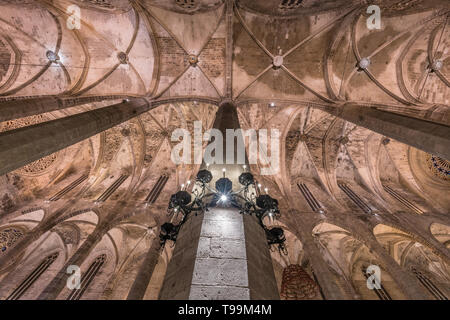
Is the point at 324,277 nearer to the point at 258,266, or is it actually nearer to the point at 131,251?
the point at 258,266

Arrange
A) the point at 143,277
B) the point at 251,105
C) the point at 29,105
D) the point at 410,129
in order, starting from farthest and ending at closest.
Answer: the point at 251,105
the point at 143,277
the point at 29,105
the point at 410,129

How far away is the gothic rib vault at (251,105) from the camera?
8.30 metres

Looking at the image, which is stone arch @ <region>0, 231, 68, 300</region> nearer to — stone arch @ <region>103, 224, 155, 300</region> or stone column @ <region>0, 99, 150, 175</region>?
stone arch @ <region>103, 224, 155, 300</region>

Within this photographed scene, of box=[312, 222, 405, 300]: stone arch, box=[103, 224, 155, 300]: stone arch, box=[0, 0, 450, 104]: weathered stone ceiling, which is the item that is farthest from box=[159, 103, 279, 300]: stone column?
box=[103, 224, 155, 300]: stone arch

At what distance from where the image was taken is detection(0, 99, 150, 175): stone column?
3656 mm

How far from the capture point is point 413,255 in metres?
10.4

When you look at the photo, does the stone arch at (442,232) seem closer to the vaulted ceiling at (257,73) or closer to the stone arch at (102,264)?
the vaulted ceiling at (257,73)

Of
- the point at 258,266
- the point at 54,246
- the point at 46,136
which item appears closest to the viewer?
the point at 258,266

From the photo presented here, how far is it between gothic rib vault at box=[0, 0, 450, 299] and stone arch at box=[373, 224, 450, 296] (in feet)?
0.20

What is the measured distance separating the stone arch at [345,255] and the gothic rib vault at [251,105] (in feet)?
0.19

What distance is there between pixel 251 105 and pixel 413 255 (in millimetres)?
11171

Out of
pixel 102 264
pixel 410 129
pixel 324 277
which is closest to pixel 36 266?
pixel 102 264

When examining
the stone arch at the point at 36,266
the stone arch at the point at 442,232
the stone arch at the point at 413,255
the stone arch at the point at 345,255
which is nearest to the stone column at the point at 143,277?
the stone arch at the point at 36,266

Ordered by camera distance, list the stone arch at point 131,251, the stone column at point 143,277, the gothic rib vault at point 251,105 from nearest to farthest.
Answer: the stone column at point 143,277 < the gothic rib vault at point 251,105 < the stone arch at point 131,251
